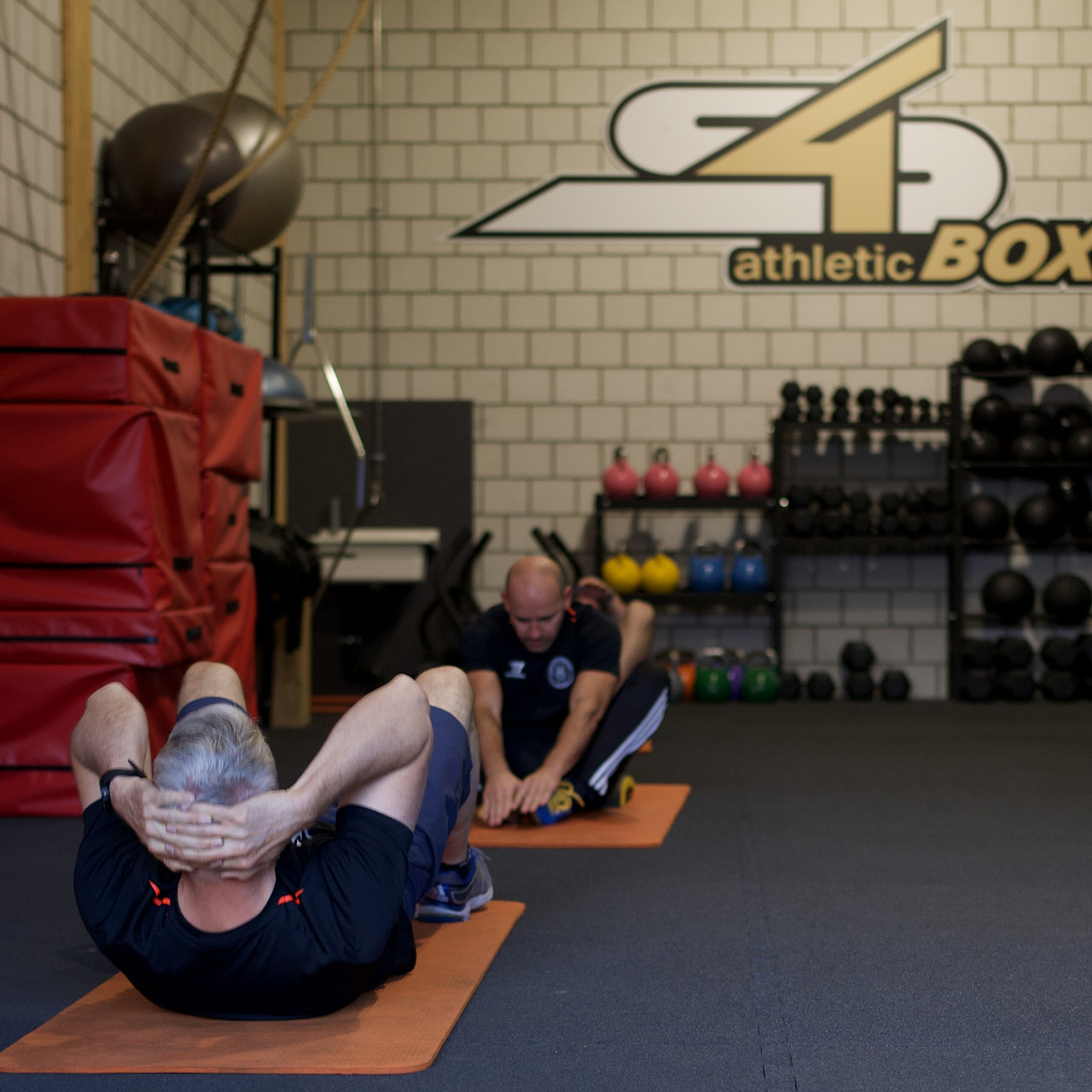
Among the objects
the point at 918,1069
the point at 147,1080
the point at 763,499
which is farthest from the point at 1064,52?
the point at 147,1080

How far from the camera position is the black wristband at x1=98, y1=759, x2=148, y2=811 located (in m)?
2.12

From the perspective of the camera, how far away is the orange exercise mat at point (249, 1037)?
204 centimetres

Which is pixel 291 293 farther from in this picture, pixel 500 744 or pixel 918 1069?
pixel 918 1069

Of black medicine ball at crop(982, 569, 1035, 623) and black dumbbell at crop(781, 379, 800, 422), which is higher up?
black dumbbell at crop(781, 379, 800, 422)

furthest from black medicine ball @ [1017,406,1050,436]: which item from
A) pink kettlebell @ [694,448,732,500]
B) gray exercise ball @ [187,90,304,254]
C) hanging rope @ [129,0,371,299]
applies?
hanging rope @ [129,0,371,299]

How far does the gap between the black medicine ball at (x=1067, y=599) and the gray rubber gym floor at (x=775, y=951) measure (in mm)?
2822

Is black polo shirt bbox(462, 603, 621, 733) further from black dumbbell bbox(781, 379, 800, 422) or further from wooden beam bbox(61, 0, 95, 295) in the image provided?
black dumbbell bbox(781, 379, 800, 422)

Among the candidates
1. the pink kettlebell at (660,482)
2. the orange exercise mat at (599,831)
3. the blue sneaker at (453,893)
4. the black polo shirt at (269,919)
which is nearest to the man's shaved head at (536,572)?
the orange exercise mat at (599,831)

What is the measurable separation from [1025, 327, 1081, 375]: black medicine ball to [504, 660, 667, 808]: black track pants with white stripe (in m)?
4.40

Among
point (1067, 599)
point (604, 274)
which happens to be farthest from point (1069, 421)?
point (604, 274)

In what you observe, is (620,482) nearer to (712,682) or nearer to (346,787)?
(712,682)

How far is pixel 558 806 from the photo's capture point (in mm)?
3994

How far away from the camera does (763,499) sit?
7684mm

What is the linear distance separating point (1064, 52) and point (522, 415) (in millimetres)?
3935
